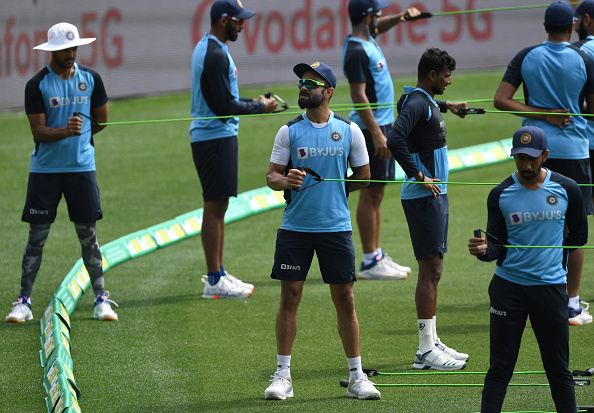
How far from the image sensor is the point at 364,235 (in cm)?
916

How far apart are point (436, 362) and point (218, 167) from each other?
3.00 m

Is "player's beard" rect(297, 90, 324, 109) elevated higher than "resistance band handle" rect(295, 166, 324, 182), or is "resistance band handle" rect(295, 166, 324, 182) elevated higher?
"player's beard" rect(297, 90, 324, 109)

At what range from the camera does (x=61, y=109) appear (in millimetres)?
7660

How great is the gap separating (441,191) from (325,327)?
1.63m

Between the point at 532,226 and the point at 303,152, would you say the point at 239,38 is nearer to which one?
the point at 303,152

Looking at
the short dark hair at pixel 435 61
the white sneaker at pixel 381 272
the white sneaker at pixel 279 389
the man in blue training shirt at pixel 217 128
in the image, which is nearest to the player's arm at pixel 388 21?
the man in blue training shirt at pixel 217 128

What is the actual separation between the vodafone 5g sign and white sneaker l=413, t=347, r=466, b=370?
13661 mm

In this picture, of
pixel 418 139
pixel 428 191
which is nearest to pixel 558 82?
pixel 418 139

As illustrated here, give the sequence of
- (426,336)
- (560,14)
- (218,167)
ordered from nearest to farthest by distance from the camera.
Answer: (426,336) < (560,14) < (218,167)

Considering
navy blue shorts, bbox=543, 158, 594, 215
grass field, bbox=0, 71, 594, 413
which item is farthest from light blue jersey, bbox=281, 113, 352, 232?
navy blue shorts, bbox=543, 158, 594, 215

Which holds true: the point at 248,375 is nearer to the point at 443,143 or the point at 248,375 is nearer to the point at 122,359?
the point at 122,359

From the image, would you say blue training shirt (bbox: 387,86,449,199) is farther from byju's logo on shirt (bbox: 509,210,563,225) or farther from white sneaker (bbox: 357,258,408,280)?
white sneaker (bbox: 357,258,408,280)

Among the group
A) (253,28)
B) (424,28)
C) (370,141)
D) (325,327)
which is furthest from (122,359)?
(424,28)

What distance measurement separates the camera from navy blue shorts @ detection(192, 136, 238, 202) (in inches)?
335
